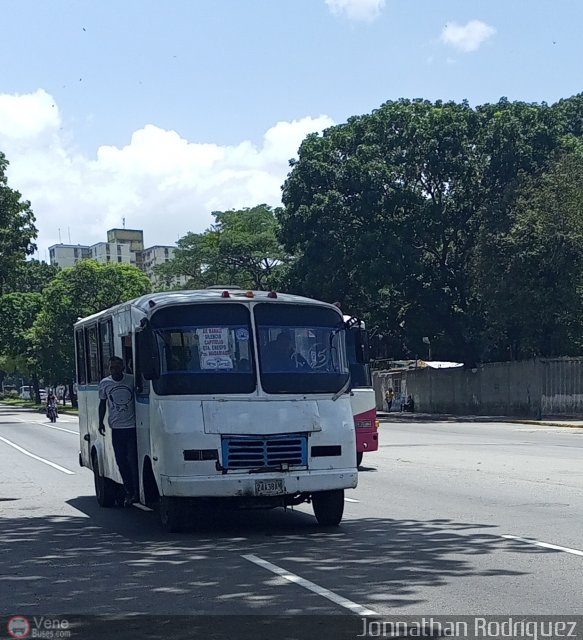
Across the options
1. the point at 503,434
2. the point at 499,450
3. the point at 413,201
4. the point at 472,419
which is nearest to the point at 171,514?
the point at 499,450

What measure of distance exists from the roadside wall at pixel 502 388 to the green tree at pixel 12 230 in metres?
22.2

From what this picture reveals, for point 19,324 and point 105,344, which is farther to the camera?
point 19,324

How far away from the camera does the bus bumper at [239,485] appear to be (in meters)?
11.5

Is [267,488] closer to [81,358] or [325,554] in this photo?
[325,554]

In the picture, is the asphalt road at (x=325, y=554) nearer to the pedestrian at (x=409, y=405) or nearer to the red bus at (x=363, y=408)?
the red bus at (x=363, y=408)

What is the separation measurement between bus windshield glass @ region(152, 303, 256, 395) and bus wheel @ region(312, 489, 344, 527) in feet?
5.15

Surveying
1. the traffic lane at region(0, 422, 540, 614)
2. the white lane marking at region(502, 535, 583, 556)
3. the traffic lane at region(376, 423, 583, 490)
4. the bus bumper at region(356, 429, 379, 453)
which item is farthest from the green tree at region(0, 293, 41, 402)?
the white lane marking at region(502, 535, 583, 556)

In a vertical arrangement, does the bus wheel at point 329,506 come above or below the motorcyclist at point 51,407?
below

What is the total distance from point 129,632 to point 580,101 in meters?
70.6

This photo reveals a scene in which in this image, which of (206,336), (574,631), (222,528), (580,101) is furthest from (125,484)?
(580,101)

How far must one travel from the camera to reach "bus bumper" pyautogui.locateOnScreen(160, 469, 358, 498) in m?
11.5

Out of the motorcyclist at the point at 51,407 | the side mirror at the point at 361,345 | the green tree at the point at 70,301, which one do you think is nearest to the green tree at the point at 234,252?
the green tree at the point at 70,301

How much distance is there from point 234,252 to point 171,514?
2267 inches

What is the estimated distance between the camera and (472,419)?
158ft
